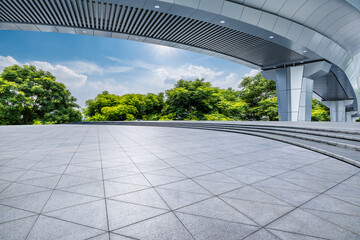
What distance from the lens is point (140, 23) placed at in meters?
11.1

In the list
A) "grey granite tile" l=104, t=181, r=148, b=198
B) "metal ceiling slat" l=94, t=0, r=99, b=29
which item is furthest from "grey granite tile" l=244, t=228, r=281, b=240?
"metal ceiling slat" l=94, t=0, r=99, b=29

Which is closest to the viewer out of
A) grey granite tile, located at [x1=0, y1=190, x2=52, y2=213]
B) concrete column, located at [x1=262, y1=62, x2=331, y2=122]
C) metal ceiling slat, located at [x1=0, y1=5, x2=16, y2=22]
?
grey granite tile, located at [x1=0, y1=190, x2=52, y2=213]

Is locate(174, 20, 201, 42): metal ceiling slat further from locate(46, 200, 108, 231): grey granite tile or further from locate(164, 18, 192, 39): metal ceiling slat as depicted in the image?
locate(46, 200, 108, 231): grey granite tile

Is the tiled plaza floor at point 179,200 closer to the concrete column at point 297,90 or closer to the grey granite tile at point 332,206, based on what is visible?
the grey granite tile at point 332,206

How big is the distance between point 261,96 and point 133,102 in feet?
77.9

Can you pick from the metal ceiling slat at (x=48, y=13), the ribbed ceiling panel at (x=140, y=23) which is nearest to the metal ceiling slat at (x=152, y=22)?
the ribbed ceiling panel at (x=140, y=23)

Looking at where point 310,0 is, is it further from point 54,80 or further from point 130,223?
point 54,80

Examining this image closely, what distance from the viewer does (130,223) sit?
72.9 inches

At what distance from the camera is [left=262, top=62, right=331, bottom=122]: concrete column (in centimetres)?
1454

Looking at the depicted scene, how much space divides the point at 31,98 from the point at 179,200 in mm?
27193

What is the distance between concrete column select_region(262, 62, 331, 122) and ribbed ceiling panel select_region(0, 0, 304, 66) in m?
1.31

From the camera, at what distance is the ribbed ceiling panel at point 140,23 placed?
30.3 ft

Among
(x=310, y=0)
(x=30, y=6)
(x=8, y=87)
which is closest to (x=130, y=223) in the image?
(x=30, y=6)

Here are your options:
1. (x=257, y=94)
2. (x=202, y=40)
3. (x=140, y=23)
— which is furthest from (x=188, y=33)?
(x=257, y=94)
